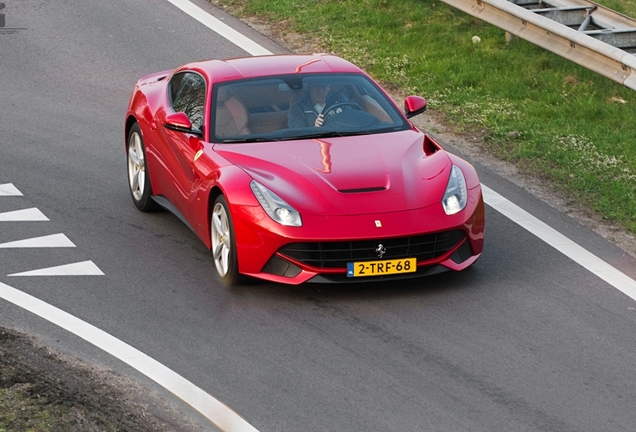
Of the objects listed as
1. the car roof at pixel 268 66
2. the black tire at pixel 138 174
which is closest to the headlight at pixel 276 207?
the car roof at pixel 268 66

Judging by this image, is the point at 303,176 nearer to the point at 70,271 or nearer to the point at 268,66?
the point at 268,66

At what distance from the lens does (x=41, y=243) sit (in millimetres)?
10195

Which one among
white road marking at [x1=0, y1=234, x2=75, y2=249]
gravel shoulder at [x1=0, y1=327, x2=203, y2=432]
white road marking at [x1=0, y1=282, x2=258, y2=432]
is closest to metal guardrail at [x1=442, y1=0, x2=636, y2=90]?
white road marking at [x1=0, y1=234, x2=75, y2=249]

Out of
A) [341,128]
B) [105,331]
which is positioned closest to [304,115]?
[341,128]

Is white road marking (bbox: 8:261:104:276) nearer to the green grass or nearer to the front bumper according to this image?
the front bumper

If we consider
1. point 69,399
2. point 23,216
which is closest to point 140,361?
point 69,399

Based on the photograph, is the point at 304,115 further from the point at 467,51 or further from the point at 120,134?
the point at 467,51

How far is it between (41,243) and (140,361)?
2.60 meters

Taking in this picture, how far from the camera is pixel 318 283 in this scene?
9281mm

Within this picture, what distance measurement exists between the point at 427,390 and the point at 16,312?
9.69 ft

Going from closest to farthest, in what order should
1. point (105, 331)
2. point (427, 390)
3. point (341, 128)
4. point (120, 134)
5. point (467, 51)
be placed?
point (427, 390)
point (105, 331)
point (341, 128)
point (120, 134)
point (467, 51)

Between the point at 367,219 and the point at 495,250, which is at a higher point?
the point at 367,219

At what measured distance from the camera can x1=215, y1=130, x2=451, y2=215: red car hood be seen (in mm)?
8914

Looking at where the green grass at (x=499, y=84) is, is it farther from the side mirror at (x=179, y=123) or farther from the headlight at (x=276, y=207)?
the side mirror at (x=179, y=123)
